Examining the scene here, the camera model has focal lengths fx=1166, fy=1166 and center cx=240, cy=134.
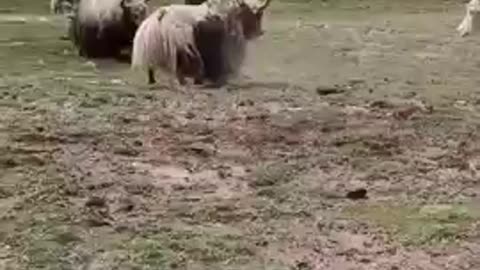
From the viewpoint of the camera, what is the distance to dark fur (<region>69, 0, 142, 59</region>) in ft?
31.1

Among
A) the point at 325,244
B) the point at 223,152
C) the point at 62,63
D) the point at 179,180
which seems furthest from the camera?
the point at 62,63

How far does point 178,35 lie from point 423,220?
3.77 metres

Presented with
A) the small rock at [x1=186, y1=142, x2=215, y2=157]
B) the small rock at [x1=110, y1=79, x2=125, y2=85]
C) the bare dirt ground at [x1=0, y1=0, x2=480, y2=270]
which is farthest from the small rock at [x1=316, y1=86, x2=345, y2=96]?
the small rock at [x1=186, y1=142, x2=215, y2=157]

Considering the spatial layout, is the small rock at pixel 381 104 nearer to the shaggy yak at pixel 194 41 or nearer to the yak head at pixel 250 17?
the shaggy yak at pixel 194 41

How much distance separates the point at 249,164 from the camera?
555cm

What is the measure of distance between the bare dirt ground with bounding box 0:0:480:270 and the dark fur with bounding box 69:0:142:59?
153 millimetres

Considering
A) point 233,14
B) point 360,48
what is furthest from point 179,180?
point 360,48

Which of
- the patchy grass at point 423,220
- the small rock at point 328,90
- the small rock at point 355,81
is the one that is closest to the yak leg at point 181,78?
the small rock at point 328,90

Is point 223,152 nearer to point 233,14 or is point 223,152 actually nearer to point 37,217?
point 37,217

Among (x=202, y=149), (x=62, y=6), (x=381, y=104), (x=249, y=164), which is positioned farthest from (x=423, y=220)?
(x=62, y=6)

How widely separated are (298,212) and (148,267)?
0.95m

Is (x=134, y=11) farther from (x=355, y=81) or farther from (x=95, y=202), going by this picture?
(x=95, y=202)

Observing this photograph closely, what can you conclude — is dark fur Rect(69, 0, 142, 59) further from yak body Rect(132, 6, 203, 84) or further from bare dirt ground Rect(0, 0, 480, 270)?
yak body Rect(132, 6, 203, 84)

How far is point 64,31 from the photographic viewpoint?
11.3 metres
